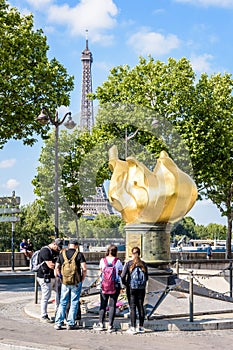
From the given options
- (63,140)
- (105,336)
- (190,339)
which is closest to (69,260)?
(105,336)

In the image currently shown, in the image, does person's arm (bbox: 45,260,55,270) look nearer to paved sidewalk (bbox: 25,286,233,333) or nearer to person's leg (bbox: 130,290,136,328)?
paved sidewalk (bbox: 25,286,233,333)

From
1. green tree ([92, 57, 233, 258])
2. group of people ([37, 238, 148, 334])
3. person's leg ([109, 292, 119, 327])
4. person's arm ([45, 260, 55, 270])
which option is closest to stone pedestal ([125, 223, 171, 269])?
person's arm ([45, 260, 55, 270])

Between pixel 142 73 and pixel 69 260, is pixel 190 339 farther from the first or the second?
pixel 142 73

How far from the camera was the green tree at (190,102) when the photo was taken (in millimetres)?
37281

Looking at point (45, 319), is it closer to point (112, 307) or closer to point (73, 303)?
point (73, 303)

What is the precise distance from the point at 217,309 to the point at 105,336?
3810 millimetres

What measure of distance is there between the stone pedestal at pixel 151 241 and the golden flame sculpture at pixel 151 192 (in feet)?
0.59

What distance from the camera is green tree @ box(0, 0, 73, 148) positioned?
26.0 metres

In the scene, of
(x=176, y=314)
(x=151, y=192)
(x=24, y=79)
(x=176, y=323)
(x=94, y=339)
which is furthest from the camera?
(x=24, y=79)

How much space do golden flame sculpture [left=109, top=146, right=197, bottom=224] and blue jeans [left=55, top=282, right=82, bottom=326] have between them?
13.7ft

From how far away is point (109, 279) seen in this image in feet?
38.3

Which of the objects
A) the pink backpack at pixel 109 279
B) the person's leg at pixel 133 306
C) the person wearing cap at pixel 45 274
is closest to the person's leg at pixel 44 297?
the person wearing cap at pixel 45 274

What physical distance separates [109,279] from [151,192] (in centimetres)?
425

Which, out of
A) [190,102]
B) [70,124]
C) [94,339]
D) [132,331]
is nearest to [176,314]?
[132,331]
